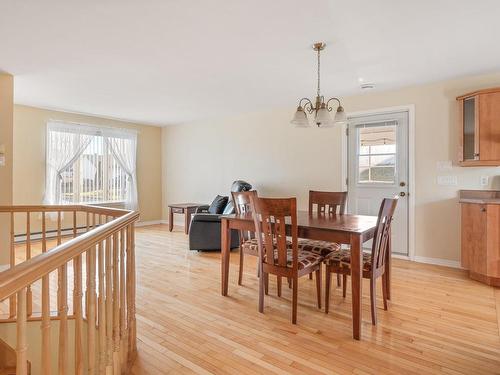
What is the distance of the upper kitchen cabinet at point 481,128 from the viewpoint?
129 inches

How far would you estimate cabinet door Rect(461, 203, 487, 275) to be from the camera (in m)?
3.17

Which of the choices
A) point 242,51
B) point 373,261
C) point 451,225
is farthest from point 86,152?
point 451,225

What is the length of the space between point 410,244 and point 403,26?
274 cm

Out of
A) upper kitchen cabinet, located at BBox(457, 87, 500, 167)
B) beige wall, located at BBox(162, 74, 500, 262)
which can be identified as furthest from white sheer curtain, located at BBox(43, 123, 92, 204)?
upper kitchen cabinet, located at BBox(457, 87, 500, 167)

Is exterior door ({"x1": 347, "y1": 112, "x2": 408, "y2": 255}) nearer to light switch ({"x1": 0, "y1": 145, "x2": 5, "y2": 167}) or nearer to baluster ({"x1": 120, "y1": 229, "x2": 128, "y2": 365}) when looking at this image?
baluster ({"x1": 120, "y1": 229, "x2": 128, "y2": 365})

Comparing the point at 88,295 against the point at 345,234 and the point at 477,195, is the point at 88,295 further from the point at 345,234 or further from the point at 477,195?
the point at 477,195

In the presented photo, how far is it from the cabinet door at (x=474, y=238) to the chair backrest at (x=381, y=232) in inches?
58.5

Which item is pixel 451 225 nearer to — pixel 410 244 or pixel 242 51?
pixel 410 244

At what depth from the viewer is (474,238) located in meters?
3.28

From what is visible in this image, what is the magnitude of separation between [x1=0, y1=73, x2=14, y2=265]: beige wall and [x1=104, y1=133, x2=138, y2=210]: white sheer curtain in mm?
2713

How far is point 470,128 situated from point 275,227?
277 cm

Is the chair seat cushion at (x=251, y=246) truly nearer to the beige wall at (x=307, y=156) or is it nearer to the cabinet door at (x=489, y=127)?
the beige wall at (x=307, y=156)

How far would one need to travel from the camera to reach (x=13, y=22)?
2.40 meters

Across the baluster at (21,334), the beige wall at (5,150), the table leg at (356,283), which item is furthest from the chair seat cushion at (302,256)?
the beige wall at (5,150)
